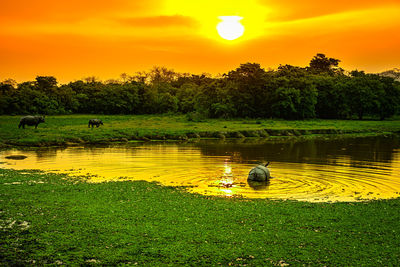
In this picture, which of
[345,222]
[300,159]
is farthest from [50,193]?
[300,159]

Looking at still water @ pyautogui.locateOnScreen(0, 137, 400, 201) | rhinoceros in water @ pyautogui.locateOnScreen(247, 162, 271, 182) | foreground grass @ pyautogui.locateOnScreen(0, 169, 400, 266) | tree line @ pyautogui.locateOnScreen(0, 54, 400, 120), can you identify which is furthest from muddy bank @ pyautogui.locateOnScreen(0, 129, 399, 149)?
rhinoceros in water @ pyautogui.locateOnScreen(247, 162, 271, 182)

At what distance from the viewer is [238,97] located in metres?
98.9

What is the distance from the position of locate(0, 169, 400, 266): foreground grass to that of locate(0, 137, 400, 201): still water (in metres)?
3.65

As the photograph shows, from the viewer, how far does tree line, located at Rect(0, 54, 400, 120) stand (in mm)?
98500

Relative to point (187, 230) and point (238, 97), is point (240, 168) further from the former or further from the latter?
point (238, 97)

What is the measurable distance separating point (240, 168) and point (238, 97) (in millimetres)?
68786

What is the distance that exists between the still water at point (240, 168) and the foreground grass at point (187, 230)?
365cm

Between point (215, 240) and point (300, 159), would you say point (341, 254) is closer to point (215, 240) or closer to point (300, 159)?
point (215, 240)

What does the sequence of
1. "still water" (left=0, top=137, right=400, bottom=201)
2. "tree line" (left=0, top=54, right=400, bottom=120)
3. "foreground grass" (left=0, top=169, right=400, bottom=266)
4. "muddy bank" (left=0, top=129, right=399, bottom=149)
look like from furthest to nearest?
"tree line" (left=0, top=54, right=400, bottom=120) < "muddy bank" (left=0, top=129, right=399, bottom=149) < "still water" (left=0, top=137, right=400, bottom=201) < "foreground grass" (left=0, top=169, right=400, bottom=266)

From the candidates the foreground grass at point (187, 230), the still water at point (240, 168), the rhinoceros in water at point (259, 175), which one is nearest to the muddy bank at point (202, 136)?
the still water at point (240, 168)

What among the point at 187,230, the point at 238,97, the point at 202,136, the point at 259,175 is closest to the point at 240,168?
the point at 259,175

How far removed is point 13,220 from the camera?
14797 mm

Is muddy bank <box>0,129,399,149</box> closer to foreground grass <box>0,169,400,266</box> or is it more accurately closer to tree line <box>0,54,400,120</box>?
tree line <box>0,54,400,120</box>

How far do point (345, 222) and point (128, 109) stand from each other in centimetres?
11041
